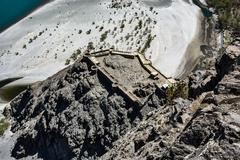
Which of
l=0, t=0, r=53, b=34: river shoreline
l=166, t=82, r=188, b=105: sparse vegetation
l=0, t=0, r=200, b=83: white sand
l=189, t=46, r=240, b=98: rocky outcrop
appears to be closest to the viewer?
l=189, t=46, r=240, b=98: rocky outcrop

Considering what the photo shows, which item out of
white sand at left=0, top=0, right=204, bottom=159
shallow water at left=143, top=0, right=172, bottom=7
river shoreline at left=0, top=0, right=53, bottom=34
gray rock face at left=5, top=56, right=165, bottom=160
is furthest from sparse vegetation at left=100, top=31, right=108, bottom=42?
gray rock face at left=5, top=56, right=165, bottom=160

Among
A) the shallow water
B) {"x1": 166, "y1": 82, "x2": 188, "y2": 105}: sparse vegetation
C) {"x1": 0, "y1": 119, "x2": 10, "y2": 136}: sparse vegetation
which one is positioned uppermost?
the shallow water

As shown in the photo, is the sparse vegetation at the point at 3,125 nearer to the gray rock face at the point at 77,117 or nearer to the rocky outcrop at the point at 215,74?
the gray rock face at the point at 77,117

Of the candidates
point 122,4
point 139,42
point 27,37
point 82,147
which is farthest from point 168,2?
point 82,147

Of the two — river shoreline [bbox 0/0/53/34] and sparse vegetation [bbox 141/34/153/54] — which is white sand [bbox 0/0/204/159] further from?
river shoreline [bbox 0/0/53/34]

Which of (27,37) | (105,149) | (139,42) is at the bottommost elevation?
(105,149)

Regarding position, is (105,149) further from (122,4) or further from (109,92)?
(122,4)

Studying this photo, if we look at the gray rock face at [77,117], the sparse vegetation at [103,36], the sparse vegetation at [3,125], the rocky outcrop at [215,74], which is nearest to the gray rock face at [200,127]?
the rocky outcrop at [215,74]

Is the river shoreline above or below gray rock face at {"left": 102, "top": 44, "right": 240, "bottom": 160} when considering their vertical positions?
above
